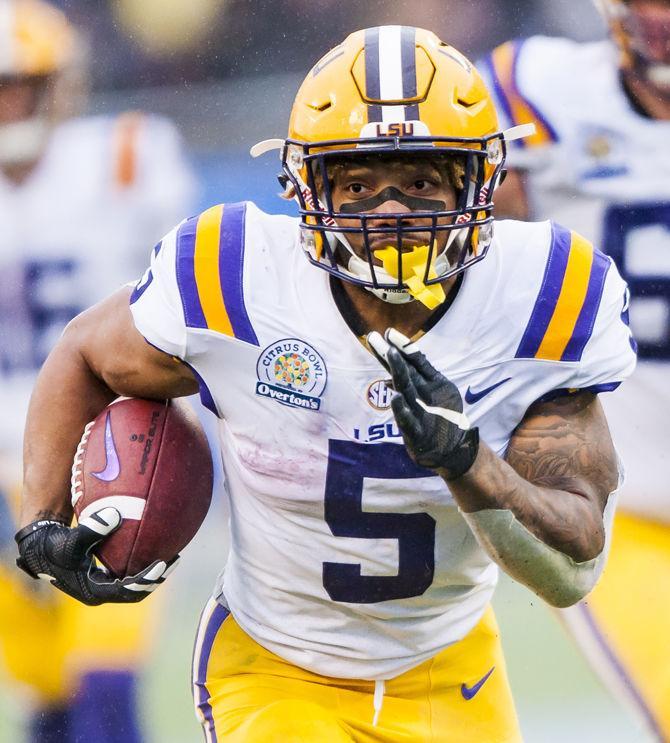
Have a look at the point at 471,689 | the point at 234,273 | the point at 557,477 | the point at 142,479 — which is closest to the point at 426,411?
the point at 557,477

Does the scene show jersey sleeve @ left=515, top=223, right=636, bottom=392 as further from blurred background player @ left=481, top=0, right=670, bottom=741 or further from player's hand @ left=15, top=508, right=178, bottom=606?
blurred background player @ left=481, top=0, right=670, bottom=741

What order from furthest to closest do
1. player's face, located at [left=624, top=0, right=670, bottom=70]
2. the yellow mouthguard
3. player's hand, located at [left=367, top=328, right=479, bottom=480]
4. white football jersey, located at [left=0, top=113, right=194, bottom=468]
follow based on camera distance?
white football jersey, located at [left=0, top=113, right=194, bottom=468] < player's face, located at [left=624, top=0, right=670, bottom=70] < the yellow mouthguard < player's hand, located at [left=367, top=328, right=479, bottom=480]

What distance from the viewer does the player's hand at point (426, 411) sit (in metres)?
1.68

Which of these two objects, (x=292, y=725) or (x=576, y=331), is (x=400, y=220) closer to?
(x=576, y=331)

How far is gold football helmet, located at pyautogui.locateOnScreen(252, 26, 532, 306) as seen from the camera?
1.93m

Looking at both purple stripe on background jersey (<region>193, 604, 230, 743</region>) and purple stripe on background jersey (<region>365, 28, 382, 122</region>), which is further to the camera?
purple stripe on background jersey (<region>193, 604, 230, 743</region>)

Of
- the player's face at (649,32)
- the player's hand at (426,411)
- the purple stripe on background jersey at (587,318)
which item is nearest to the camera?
the player's hand at (426,411)

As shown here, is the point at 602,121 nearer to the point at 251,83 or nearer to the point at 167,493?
the point at 251,83

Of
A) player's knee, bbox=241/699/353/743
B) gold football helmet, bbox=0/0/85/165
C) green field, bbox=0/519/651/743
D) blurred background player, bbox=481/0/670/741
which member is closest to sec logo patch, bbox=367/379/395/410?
player's knee, bbox=241/699/353/743

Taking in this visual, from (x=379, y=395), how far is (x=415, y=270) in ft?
0.71

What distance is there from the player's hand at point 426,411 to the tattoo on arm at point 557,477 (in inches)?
2.2

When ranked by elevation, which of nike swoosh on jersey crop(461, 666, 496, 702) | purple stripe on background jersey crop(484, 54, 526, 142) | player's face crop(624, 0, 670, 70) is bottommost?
nike swoosh on jersey crop(461, 666, 496, 702)

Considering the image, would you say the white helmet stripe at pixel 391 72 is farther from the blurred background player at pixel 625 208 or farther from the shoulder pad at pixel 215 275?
the blurred background player at pixel 625 208

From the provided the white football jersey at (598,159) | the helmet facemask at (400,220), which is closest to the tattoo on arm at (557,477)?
the helmet facemask at (400,220)
